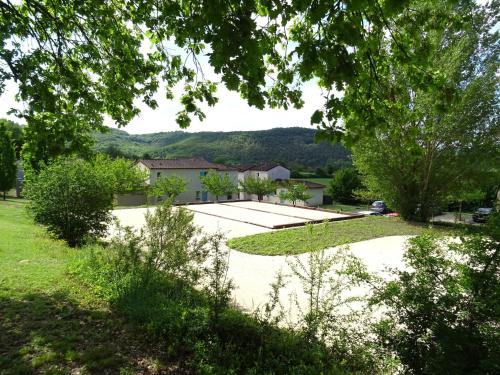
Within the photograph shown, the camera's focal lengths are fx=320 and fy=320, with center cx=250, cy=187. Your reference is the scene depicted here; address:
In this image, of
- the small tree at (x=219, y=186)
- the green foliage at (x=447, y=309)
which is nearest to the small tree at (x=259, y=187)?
the small tree at (x=219, y=186)

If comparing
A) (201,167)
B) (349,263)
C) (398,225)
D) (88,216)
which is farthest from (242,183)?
(349,263)

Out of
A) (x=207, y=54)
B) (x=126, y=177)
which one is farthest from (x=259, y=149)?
(x=207, y=54)

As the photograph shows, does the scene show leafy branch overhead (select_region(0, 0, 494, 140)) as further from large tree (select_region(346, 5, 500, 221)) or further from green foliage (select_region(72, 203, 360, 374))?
large tree (select_region(346, 5, 500, 221))

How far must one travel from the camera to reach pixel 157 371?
3207mm

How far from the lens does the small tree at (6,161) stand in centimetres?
2600

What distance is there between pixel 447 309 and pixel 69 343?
12.7 ft

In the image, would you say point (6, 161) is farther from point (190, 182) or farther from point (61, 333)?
point (61, 333)

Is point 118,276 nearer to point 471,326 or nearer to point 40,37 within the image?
point 40,37

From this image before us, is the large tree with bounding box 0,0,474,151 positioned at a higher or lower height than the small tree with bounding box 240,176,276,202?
higher

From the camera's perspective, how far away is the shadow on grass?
10.5 ft

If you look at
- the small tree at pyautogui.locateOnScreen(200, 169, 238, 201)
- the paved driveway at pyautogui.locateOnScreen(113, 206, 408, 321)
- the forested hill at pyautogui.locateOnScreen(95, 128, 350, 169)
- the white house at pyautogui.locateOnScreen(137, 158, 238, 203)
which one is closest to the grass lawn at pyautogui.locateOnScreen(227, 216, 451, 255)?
the paved driveway at pyautogui.locateOnScreen(113, 206, 408, 321)

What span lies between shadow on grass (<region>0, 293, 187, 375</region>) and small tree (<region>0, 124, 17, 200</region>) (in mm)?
27350

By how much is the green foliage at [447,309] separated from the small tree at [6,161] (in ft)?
103

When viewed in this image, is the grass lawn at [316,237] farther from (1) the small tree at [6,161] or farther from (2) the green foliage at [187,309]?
(1) the small tree at [6,161]
